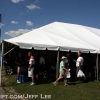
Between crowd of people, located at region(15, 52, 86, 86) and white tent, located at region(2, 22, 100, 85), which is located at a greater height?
white tent, located at region(2, 22, 100, 85)

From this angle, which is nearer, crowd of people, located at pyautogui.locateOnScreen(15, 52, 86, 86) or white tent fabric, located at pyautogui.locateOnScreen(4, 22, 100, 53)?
crowd of people, located at pyautogui.locateOnScreen(15, 52, 86, 86)

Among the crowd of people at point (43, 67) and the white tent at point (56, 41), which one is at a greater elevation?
the white tent at point (56, 41)

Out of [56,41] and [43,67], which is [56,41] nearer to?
[56,41]

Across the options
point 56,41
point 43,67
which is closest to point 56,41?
point 56,41

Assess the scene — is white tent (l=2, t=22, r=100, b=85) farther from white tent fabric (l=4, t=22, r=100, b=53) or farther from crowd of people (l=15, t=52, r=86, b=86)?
crowd of people (l=15, t=52, r=86, b=86)

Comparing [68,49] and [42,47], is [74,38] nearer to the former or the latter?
[68,49]

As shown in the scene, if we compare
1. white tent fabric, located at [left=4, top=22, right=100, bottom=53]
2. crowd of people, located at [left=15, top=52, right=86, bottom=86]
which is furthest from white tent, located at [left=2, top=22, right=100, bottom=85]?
crowd of people, located at [left=15, top=52, right=86, bottom=86]

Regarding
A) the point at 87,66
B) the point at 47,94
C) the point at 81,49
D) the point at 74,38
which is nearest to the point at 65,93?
the point at 47,94

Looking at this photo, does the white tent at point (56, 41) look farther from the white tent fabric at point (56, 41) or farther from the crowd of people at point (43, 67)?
the crowd of people at point (43, 67)

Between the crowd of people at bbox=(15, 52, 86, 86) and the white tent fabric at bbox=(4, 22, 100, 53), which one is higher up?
the white tent fabric at bbox=(4, 22, 100, 53)

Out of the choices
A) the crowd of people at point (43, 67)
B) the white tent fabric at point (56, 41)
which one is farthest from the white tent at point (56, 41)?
the crowd of people at point (43, 67)

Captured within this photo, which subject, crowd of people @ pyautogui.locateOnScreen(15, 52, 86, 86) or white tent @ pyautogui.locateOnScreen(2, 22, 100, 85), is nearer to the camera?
crowd of people @ pyautogui.locateOnScreen(15, 52, 86, 86)

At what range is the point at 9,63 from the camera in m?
12.2

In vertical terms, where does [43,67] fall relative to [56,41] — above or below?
below
